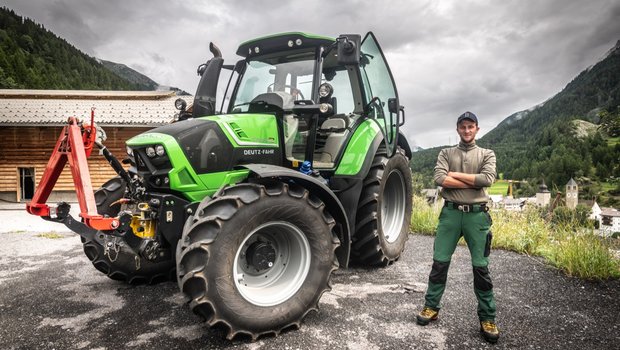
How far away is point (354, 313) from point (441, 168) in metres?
1.53

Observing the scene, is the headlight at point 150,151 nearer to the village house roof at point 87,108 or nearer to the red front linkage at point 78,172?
the red front linkage at point 78,172

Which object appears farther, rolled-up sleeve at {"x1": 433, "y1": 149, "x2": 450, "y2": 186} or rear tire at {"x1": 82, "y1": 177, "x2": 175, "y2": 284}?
rear tire at {"x1": 82, "y1": 177, "x2": 175, "y2": 284}

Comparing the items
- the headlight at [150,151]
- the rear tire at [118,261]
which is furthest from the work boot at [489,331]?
the headlight at [150,151]

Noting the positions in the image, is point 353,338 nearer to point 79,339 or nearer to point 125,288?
point 79,339

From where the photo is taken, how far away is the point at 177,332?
10.00ft

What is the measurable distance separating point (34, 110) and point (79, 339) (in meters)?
19.7

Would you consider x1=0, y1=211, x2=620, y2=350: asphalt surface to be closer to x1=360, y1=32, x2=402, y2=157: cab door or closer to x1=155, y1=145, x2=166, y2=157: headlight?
x1=155, y1=145, x2=166, y2=157: headlight

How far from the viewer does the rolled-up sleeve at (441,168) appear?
336 centimetres

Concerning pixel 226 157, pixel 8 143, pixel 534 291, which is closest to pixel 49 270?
pixel 226 157

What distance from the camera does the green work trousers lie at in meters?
3.12

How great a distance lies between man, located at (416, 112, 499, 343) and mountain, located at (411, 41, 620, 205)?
6646mm

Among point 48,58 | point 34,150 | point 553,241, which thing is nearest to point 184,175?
point 553,241

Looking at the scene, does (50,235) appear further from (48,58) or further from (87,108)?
(48,58)

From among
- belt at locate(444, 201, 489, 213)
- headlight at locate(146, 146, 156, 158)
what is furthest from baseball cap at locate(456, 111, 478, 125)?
headlight at locate(146, 146, 156, 158)
